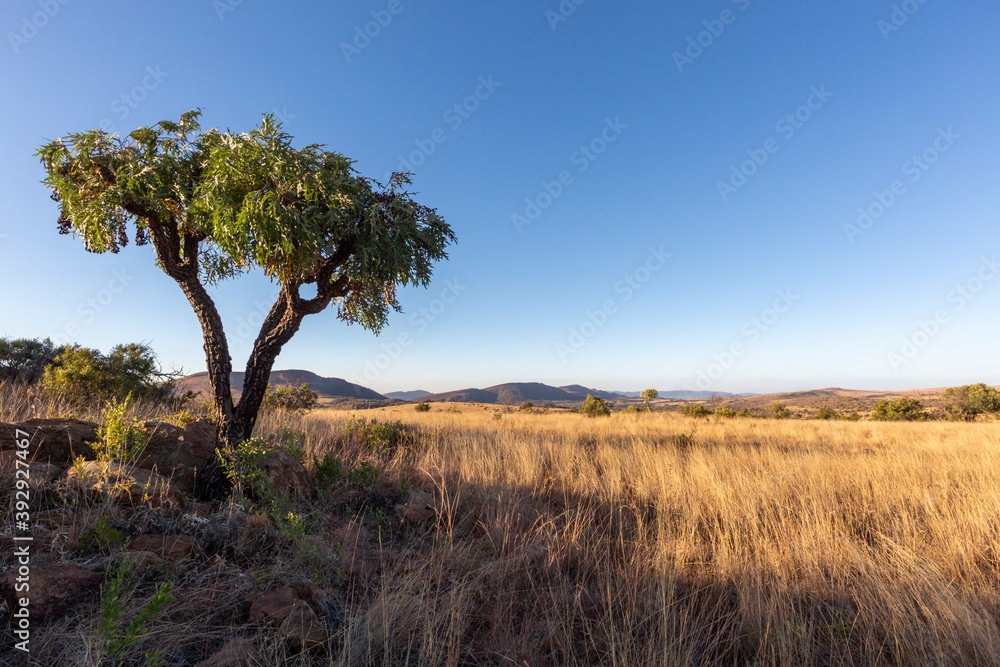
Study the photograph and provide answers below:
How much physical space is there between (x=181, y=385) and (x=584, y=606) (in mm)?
14307

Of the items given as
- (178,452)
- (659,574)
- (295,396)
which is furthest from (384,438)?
(295,396)

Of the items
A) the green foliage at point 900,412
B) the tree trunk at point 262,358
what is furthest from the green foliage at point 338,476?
the green foliage at point 900,412

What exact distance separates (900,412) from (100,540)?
1464 inches

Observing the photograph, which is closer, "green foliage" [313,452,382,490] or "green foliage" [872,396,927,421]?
"green foliage" [313,452,382,490]

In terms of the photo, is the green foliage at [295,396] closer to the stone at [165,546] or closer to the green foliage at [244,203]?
the green foliage at [244,203]

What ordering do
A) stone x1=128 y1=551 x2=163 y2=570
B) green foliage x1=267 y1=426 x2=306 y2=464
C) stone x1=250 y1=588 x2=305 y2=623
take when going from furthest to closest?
green foliage x1=267 y1=426 x2=306 y2=464
stone x1=128 y1=551 x2=163 y2=570
stone x1=250 y1=588 x2=305 y2=623

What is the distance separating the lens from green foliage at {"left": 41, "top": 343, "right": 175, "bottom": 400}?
9414 millimetres

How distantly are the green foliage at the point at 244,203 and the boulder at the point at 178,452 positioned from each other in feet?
7.50

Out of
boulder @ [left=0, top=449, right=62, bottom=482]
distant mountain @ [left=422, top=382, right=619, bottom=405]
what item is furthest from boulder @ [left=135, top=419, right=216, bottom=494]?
distant mountain @ [left=422, top=382, right=619, bottom=405]

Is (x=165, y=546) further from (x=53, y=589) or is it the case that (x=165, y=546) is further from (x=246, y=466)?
(x=246, y=466)

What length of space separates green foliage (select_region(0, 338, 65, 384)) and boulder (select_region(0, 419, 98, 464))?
1012 cm

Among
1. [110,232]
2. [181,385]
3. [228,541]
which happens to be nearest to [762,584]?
[228,541]

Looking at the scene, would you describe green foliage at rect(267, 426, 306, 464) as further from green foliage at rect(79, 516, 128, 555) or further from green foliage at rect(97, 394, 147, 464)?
green foliage at rect(79, 516, 128, 555)

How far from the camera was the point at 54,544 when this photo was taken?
2.89 meters
